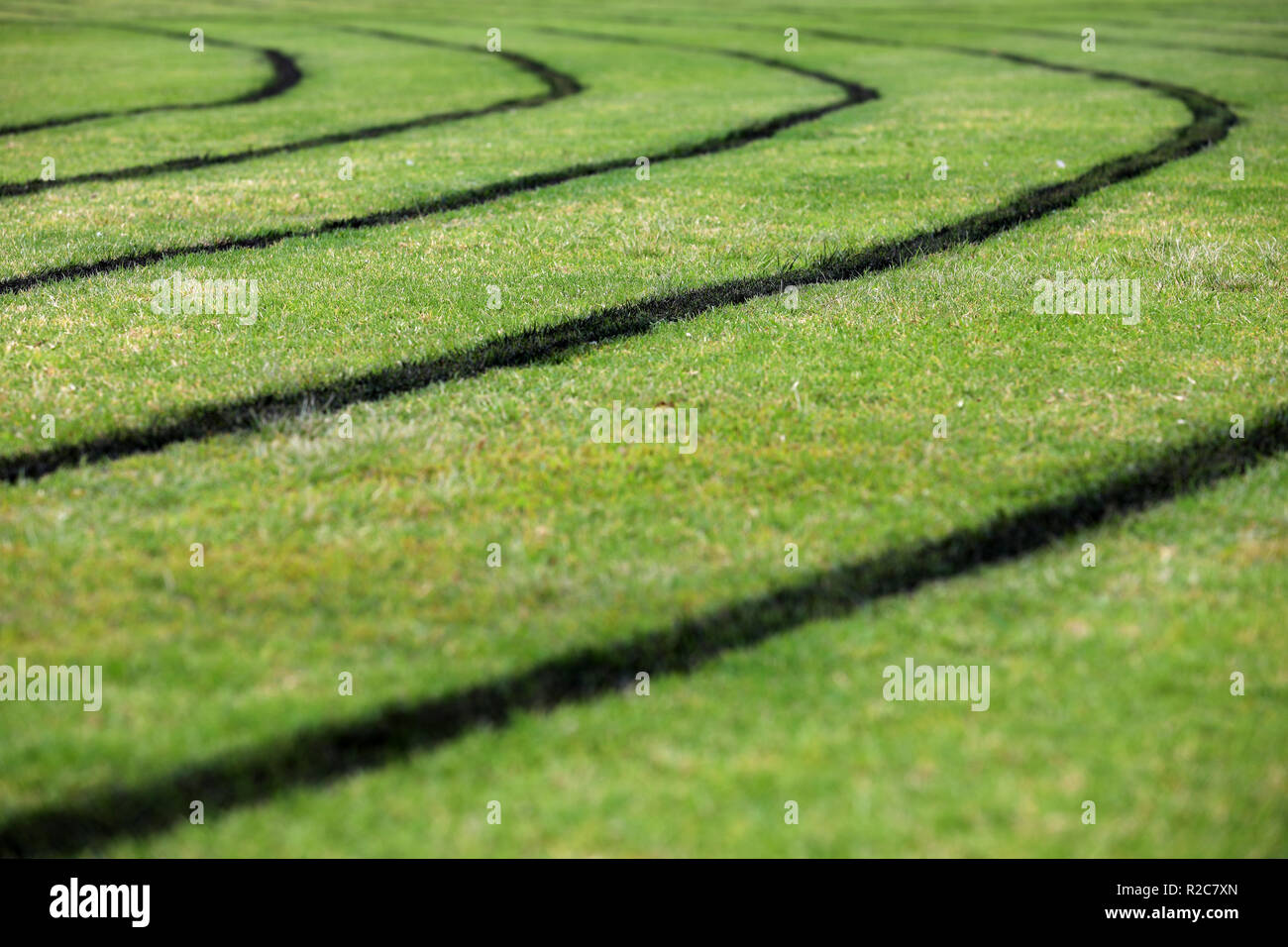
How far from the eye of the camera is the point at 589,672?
6.56 meters

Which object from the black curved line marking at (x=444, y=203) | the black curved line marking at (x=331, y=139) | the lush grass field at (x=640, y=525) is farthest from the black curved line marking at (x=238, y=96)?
the lush grass field at (x=640, y=525)

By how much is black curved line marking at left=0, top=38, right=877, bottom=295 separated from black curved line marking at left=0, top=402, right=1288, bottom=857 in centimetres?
1125

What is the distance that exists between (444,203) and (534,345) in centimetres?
853

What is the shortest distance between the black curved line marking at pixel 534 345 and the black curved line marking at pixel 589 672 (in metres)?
4.67

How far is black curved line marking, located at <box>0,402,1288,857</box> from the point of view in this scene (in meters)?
5.47

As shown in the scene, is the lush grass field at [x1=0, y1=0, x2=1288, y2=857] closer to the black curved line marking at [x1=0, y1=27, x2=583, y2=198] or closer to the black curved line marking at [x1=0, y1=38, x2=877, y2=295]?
the black curved line marking at [x1=0, y1=38, x2=877, y2=295]

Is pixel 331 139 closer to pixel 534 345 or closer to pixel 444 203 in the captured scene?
pixel 444 203

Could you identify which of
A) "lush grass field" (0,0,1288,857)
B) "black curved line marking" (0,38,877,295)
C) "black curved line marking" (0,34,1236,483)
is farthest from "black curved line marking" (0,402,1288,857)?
"black curved line marking" (0,38,877,295)

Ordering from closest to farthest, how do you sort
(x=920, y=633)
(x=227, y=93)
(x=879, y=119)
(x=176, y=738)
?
(x=176, y=738), (x=920, y=633), (x=879, y=119), (x=227, y=93)

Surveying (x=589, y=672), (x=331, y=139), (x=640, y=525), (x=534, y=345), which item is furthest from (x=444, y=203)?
(x=589, y=672)
